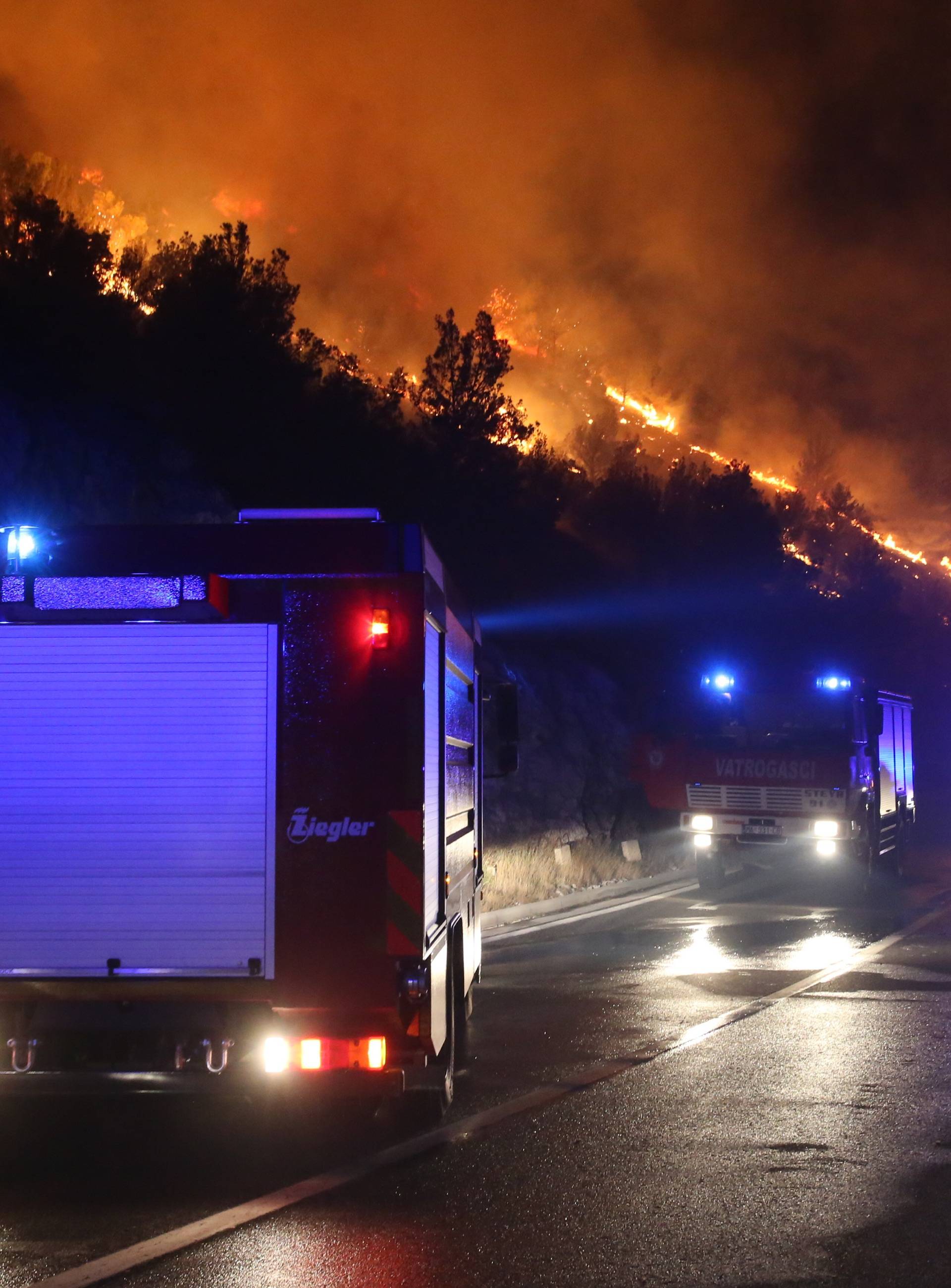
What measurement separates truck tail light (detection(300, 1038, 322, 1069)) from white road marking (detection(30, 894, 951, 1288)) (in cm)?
53

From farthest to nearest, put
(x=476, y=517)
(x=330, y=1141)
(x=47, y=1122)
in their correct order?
(x=476, y=517) → (x=47, y=1122) → (x=330, y=1141)

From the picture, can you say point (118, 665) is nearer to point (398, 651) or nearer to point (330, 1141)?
point (398, 651)

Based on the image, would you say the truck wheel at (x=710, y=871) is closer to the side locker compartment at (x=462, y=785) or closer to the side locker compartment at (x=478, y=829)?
the side locker compartment at (x=478, y=829)

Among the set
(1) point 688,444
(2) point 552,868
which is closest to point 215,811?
(2) point 552,868

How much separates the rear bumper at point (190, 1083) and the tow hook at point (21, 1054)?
0.08 feet

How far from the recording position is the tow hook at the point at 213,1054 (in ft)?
19.3

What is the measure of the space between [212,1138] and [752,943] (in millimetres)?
8033

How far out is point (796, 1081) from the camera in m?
7.91

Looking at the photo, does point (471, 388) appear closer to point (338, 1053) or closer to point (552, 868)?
point (552, 868)

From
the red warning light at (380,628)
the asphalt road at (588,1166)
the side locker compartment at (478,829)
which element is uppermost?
the red warning light at (380,628)

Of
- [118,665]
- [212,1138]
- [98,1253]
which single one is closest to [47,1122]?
[212,1138]

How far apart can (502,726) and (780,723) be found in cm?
959

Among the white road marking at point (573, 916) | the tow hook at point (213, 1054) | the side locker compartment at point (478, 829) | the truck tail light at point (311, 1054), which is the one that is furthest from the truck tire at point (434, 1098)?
the white road marking at point (573, 916)

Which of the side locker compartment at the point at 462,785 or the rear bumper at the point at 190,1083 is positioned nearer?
the rear bumper at the point at 190,1083
